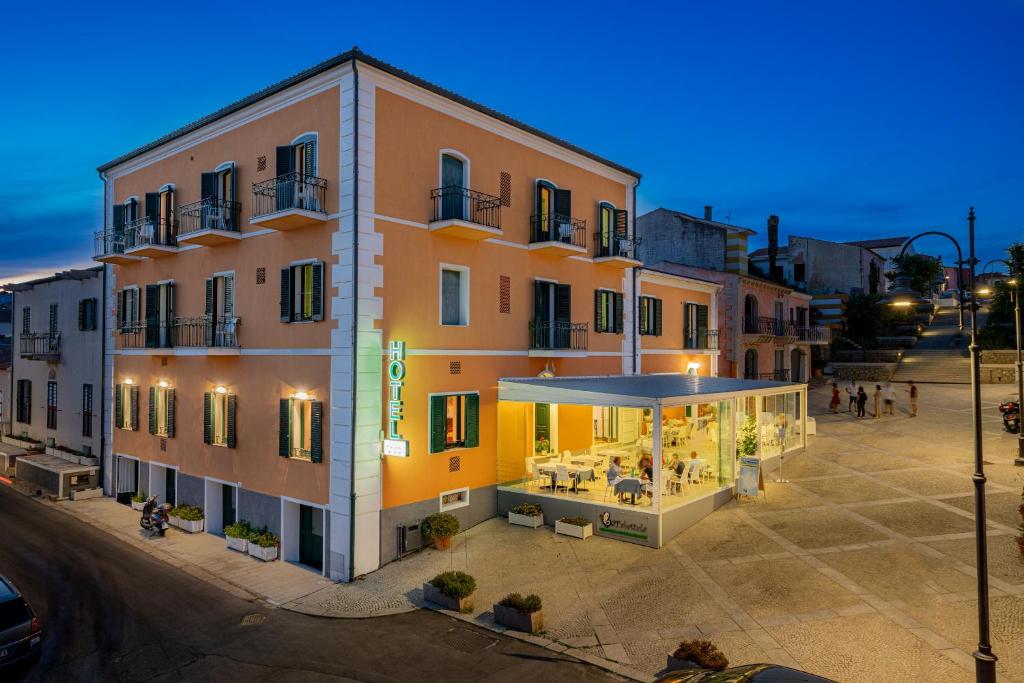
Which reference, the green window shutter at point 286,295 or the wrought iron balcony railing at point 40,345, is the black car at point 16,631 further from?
the wrought iron balcony railing at point 40,345

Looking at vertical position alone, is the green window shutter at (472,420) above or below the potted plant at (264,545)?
above

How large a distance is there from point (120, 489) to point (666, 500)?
20.3 metres

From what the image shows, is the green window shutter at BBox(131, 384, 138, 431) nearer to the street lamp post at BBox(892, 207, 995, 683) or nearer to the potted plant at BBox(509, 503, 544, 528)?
the potted plant at BBox(509, 503, 544, 528)

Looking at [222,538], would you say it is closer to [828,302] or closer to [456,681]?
[456,681]

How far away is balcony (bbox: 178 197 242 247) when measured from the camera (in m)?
17.8

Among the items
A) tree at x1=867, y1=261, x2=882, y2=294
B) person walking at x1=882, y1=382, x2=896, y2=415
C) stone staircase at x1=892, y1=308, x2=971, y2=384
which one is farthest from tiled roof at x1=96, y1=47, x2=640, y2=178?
tree at x1=867, y1=261, x2=882, y2=294

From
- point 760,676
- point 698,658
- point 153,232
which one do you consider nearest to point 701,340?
point 698,658

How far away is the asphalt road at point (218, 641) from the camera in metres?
10.3

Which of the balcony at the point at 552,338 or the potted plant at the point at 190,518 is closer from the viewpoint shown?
the potted plant at the point at 190,518

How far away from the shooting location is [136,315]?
22688 millimetres

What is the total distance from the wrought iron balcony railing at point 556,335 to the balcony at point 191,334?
8.97 metres

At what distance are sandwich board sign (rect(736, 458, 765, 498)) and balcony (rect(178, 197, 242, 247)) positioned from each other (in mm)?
16805

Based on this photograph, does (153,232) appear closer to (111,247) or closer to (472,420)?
(111,247)

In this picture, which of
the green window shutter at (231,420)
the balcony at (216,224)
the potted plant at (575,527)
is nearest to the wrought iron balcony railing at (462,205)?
the balcony at (216,224)
